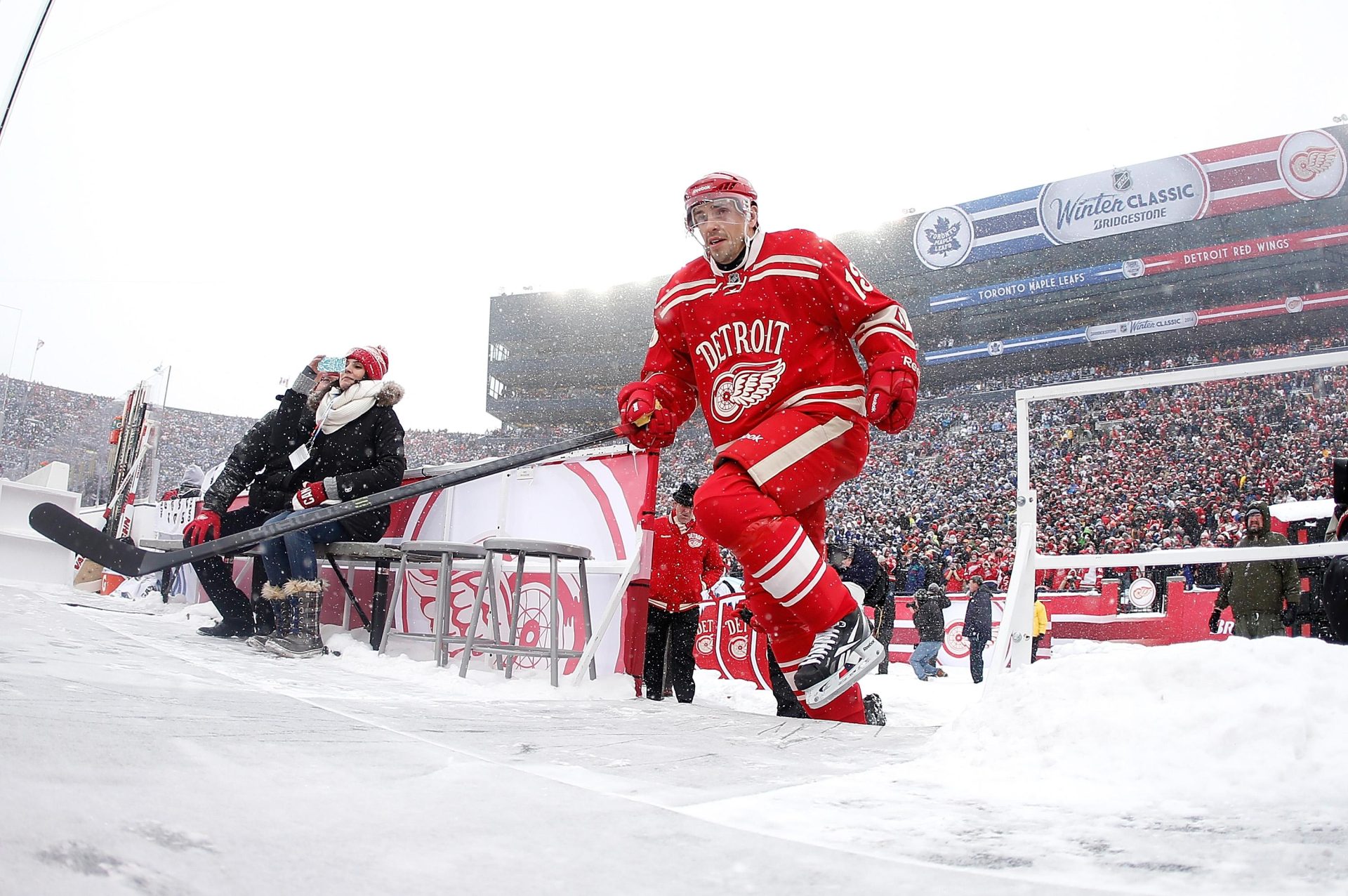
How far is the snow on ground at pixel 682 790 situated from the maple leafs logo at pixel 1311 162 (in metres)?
26.8

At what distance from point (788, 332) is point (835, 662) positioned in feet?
3.09

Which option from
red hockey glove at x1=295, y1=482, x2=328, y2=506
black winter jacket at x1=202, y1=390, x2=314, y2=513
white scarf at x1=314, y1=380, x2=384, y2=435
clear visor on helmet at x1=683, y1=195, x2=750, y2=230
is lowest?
red hockey glove at x1=295, y1=482, x2=328, y2=506

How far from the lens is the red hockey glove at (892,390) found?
247cm

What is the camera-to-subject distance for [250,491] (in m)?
4.66

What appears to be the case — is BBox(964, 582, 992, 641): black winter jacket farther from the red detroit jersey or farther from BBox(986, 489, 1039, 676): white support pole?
the red detroit jersey

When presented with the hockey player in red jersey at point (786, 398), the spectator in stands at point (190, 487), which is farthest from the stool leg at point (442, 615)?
the spectator in stands at point (190, 487)

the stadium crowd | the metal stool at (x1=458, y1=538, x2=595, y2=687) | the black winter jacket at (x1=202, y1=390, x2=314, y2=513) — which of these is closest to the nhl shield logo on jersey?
the metal stool at (x1=458, y1=538, x2=595, y2=687)


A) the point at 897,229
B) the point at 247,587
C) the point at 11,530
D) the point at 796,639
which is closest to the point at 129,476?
the point at 11,530

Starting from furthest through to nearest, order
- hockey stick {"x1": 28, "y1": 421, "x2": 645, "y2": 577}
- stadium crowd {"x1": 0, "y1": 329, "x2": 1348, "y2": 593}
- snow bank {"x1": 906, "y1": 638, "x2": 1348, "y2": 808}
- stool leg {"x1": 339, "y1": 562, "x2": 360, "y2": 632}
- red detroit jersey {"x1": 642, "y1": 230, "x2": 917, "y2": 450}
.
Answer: stadium crowd {"x1": 0, "y1": 329, "x2": 1348, "y2": 593}, stool leg {"x1": 339, "y1": 562, "x2": 360, "y2": 632}, red detroit jersey {"x1": 642, "y1": 230, "x2": 917, "y2": 450}, hockey stick {"x1": 28, "y1": 421, "x2": 645, "y2": 577}, snow bank {"x1": 906, "y1": 638, "x2": 1348, "y2": 808}

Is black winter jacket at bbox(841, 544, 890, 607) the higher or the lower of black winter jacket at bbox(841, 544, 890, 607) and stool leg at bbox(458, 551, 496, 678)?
the higher

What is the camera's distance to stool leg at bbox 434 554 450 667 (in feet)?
12.9

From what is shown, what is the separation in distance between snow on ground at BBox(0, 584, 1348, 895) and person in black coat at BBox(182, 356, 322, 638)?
8.89 feet

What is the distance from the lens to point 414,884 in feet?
2.21

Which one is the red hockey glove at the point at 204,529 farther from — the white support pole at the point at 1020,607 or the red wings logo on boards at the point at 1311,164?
the red wings logo on boards at the point at 1311,164
